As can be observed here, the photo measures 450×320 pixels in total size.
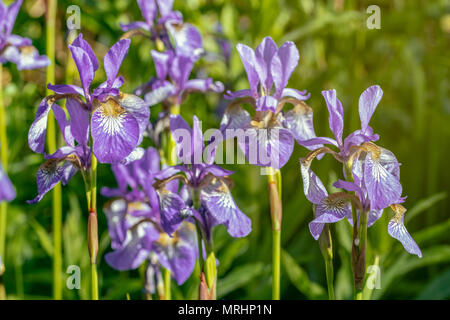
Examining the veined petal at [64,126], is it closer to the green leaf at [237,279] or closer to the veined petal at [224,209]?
the veined petal at [224,209]

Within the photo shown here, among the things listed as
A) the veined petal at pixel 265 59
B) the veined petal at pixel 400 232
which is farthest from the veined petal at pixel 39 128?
the veined petal at pixel 400 232

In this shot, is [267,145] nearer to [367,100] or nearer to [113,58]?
[367,100]

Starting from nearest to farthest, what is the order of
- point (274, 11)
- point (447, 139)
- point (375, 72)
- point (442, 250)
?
point (442, 250) < point (274, 11) < point (447, 139) < point (375, 72)

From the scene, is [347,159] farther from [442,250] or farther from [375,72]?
[375,72]

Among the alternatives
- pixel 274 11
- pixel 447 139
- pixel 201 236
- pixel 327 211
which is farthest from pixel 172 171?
pixel 447 139

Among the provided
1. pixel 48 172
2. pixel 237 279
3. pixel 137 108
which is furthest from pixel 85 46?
pixel 237 279
